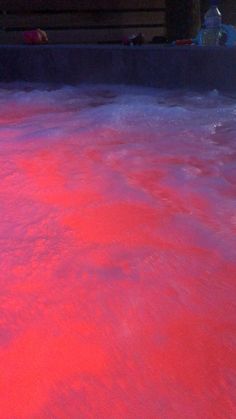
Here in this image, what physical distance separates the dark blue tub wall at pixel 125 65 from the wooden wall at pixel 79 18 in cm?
361

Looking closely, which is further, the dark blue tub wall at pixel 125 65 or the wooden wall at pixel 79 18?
the wooden wall at pixel 79 18

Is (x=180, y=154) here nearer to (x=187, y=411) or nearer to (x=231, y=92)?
(x=231, y=92)

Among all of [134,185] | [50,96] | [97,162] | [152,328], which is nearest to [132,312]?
[152,328]

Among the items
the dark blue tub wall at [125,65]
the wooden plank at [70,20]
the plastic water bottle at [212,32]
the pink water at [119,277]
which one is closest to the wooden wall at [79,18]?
the wooden plank at [70,20]

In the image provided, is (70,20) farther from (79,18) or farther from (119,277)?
(119,277)

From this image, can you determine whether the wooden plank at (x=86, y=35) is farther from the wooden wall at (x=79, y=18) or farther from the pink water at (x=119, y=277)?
the pink water at (x=119, y=277)

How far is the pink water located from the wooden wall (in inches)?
233

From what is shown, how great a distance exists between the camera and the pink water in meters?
0.92

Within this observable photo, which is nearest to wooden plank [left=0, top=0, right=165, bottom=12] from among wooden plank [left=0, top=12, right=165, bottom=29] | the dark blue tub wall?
wooden plank [left=0, top=12, right=165, bottom=29]

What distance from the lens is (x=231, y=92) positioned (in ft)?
10.6

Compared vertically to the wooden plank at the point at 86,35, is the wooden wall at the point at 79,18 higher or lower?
higher

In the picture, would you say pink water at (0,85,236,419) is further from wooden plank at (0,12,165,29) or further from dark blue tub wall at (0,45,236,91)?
wooden plank at (0,12,165,29)

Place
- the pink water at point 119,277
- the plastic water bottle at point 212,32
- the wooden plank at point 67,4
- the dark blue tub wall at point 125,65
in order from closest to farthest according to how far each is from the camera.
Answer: the pink water at point 119,277 < the dark blue tub wall at point 125,65 < the plastic water bottle at point 212,32 < the wooden plank at point 67,4

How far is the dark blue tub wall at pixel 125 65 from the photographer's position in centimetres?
326
